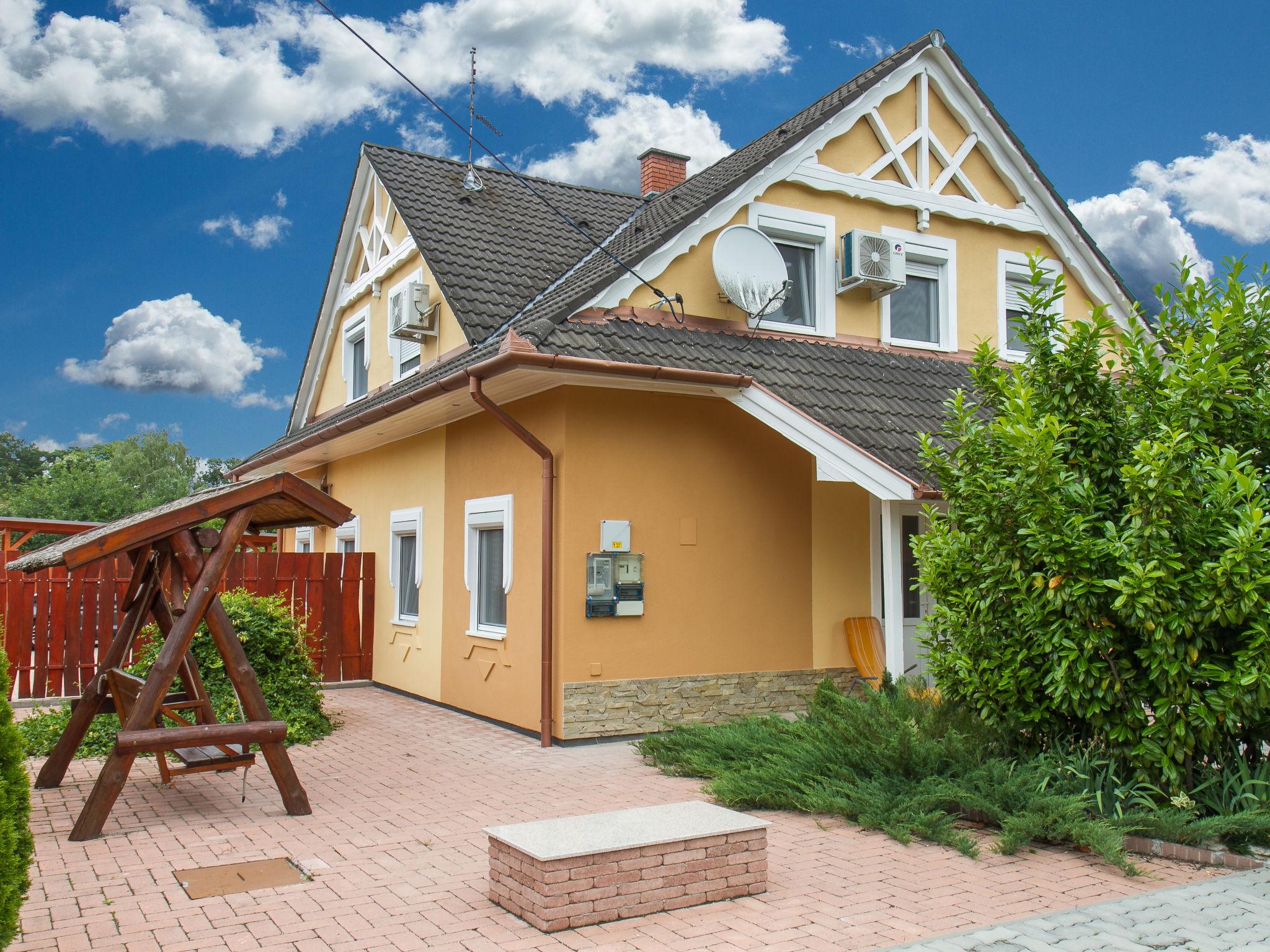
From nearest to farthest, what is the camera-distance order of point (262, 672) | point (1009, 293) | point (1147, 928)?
point (1147, 928) < point (262, 672) < point (1009, 293)

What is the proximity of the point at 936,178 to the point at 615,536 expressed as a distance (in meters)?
6.42

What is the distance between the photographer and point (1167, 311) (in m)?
6.86

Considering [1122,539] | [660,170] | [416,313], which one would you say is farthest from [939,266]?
[1122,539]

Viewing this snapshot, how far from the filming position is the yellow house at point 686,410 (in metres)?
Result: 9.39

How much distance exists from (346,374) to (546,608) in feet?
28.5

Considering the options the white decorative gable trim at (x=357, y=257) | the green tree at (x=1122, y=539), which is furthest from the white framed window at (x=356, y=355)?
the green tree at (x=1122, y=539)

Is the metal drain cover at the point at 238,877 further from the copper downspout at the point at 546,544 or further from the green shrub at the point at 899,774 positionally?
the copper downspout at the point at 546,544

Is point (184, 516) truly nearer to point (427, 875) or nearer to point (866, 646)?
point (427, 875)

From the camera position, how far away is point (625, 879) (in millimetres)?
4836

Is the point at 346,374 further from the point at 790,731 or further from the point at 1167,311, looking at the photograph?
the point at 1167,311

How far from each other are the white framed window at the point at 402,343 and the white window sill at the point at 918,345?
5.77 metres

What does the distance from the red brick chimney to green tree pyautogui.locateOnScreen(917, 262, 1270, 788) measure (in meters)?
10.2

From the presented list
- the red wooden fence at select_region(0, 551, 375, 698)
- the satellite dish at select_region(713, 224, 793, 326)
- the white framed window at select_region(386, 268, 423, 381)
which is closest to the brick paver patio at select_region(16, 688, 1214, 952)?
the red wooden fence at select_region(0, 551, 375, 698)

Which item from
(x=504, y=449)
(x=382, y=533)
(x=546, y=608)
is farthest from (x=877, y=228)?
(x=382, y=533)
